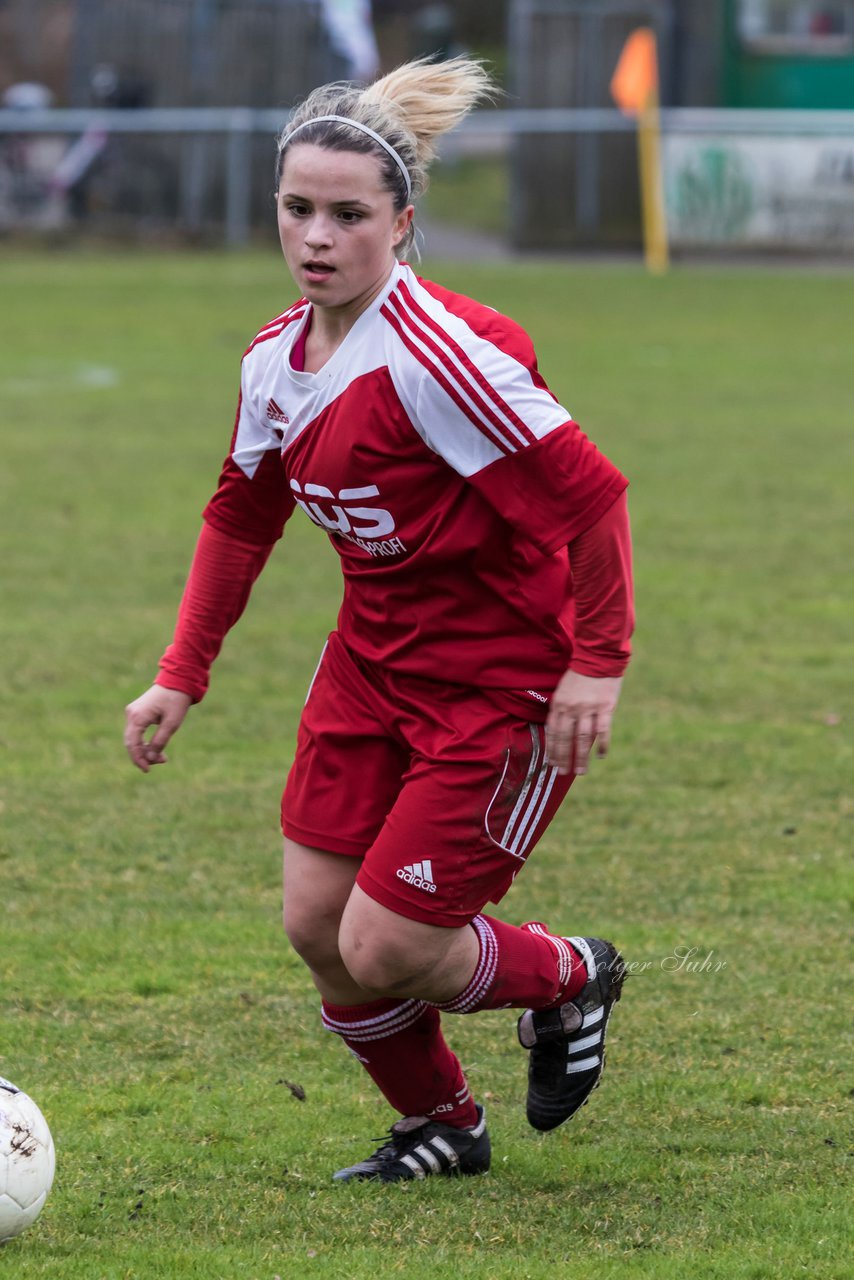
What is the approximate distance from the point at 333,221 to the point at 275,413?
1.22 feet

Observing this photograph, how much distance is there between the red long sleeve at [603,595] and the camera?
10.6ft

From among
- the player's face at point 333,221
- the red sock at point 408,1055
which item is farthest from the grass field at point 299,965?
the player's face at point 333,221

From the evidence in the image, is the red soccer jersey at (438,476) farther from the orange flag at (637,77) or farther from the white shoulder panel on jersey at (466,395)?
the orange flag at (637,77)

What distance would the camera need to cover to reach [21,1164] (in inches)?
124

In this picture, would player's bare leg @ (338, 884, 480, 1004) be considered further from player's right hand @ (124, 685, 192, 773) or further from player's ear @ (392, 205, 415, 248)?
player's ear @ (392, 205, 415, 248)

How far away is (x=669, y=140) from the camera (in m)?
22.8

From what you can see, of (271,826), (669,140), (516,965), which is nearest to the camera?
(516,965)

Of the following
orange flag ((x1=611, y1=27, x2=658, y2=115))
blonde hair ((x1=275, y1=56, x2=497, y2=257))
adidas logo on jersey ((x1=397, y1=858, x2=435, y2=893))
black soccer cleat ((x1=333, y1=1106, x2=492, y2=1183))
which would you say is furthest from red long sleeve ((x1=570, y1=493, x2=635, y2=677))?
orange flag ((x1=611, y1=27, x2=658, y2=115))

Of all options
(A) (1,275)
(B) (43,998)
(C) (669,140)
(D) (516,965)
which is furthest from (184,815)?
(C) (669,140)

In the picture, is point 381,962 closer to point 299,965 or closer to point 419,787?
point 419,787

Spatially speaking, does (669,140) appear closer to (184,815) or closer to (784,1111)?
(184,815)

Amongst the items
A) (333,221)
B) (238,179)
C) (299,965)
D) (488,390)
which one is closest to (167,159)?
(238,179)

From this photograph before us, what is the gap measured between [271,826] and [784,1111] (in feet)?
7.05

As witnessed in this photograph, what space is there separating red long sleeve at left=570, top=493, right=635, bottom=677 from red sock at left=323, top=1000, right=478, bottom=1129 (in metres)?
0.78
